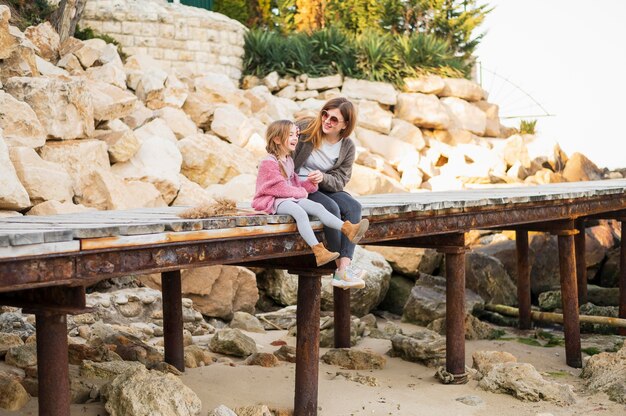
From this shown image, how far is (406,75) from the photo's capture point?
81.2ft

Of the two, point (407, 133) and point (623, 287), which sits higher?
point (407, 133)

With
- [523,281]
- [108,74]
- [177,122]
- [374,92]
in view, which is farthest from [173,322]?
[374,92]

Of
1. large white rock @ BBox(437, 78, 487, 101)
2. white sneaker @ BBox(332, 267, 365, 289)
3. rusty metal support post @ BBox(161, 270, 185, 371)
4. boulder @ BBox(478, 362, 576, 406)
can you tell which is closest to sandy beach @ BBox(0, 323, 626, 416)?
boulder @ BBox(478, 362, 576, 406)

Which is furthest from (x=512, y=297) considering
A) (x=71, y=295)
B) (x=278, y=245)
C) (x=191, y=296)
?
(x=71, y=295)

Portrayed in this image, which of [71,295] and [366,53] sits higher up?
[366,53]

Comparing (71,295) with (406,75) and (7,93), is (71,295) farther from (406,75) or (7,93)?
(406,75)

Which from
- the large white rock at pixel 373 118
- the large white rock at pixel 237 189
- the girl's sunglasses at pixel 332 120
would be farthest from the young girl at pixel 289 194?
the large white rock at pixel 373 118

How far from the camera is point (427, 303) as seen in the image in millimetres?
13453

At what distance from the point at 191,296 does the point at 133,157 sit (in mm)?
3592

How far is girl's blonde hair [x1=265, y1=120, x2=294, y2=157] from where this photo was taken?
6.58 metres

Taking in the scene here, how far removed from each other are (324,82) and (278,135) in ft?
57.9

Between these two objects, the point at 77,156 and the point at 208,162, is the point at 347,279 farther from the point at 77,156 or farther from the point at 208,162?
the point at 208,162

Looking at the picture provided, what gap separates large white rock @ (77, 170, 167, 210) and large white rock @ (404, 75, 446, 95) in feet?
41.1

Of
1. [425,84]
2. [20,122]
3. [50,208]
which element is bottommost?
[50,208]
